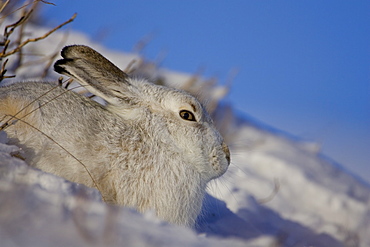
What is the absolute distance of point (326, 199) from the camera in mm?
7438

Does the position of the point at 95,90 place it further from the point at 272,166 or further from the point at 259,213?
the point at 272,166

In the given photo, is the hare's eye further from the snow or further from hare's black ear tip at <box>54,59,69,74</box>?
hare's black ear tip at <box>54,59,69,74</box>

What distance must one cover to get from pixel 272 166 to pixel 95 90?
5533 millimetres

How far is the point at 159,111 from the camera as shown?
3.93 meters

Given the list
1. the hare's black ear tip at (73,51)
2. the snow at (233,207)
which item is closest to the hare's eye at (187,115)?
the snow at (233,207)

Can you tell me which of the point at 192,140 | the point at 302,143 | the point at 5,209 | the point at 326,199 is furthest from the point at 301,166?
the point at 5,209

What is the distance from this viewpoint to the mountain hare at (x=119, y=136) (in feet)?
10.6

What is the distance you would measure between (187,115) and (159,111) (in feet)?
0.80

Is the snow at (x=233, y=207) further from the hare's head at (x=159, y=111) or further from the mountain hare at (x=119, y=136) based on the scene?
the hare's head at (x=159, y=111)

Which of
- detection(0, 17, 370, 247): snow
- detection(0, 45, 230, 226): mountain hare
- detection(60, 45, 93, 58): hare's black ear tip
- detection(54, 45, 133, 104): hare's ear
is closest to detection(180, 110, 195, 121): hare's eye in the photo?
detection(0, 45, 230, 226): mountain hare

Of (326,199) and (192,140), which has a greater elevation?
(326,199)

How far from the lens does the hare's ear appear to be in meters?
3.60

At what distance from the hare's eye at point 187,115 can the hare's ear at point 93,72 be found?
1.49ft

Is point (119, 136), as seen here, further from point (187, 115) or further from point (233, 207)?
point (233, 207)
